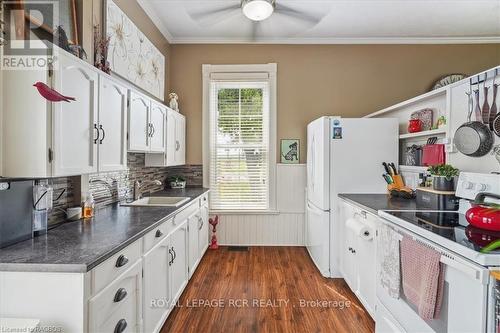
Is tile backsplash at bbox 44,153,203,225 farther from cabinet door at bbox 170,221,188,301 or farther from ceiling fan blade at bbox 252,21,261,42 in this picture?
ceiling fan blade at bbox 252,21,261,42

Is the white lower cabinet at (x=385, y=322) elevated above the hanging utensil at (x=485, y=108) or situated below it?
below

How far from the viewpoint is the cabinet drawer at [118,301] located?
1111 millimetres

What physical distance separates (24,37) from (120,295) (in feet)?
4.64

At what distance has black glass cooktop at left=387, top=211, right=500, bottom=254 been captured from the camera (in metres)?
1.10

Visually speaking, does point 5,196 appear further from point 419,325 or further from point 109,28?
point 419,325

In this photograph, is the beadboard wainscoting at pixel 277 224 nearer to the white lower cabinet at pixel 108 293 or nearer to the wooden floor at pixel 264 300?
the wooden floor at pixel 264 300

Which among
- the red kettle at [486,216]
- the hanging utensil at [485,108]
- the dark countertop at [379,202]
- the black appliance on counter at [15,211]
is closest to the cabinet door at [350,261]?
the dark countertop at [379,202]

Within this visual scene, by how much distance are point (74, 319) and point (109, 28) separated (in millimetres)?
2101

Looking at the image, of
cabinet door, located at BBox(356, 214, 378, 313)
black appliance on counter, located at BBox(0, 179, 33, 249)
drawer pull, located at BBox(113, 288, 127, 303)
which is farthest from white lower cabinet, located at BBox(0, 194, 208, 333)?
cabinet door, located at BBox(356, 214, 378, 313)

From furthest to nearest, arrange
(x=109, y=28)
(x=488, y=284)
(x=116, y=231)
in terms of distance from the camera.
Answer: (x=109, y=28) < (x=116, y=231) < (x=488, y=284)

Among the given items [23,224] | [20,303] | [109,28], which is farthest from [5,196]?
[109,28]

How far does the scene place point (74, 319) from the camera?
1.04m

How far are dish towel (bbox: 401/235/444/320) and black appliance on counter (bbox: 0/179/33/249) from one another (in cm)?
199

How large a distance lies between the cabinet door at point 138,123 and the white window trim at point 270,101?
137 centimetres
